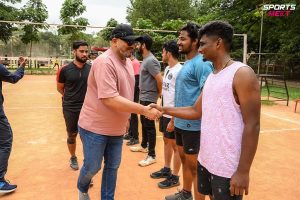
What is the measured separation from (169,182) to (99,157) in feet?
5.09

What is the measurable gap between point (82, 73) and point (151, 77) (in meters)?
1.27

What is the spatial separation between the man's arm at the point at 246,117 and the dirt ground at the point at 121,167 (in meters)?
2.17

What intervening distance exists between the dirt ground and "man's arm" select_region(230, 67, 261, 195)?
2166 mm

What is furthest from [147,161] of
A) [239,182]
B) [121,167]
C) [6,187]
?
[239,182]

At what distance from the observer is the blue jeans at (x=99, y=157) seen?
10.4 ft

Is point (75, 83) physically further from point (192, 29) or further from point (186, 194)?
point (186, 194)

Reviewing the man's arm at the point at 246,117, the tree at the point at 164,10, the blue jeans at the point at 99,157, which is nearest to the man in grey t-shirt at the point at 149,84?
the blue jeans at the point at 99,157

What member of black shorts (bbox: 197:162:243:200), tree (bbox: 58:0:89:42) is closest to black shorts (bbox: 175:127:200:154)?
black shorts (bbox: 197:162:243:200)

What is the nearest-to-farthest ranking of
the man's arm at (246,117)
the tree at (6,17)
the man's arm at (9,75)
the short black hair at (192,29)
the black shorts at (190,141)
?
the man's arm at (246,117) → the black shorts at (190,141) → the short black hair at (192,29) → the man's arm at (9,75) → the tree at (6,17)

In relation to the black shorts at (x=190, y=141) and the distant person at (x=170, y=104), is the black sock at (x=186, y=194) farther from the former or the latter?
the black shorts at (x=190, y=141)

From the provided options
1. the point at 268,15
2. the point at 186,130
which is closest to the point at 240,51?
the point at 268,15

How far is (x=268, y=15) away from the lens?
22344mm

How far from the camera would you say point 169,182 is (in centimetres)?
442

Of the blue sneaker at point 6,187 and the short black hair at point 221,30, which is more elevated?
the short black hair at point 221,30
